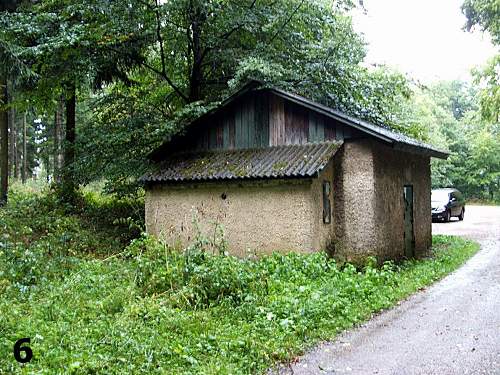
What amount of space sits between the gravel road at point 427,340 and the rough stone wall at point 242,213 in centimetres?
310

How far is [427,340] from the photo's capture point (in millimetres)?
6535

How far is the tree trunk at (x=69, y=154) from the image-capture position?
1620cm

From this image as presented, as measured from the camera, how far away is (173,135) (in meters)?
13.8

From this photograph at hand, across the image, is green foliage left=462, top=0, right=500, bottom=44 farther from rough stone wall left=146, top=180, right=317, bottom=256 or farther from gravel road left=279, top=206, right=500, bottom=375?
gravel road left=279, top=206, right=500, bottom=375

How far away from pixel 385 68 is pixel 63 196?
39.4 feet

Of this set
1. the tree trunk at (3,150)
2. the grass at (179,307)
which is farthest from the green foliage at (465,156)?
the grass at (179,307)

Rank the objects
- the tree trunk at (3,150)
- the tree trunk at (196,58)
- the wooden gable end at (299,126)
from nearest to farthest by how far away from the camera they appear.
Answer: the wooden gable end at (299,126) → the tree trunk at (196,58) → the tree trunk at (3,150)

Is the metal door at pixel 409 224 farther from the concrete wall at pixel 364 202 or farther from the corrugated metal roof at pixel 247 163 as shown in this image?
the corrugated metal roof at pixel 247 163

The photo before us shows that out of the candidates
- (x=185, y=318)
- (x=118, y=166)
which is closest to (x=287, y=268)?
(x=185, y=318)

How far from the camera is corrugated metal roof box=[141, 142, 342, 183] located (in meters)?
11.2

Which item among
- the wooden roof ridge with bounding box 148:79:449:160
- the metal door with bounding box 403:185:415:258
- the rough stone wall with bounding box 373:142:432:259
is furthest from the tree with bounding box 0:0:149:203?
the metal door with bounding box 403:185:415:258

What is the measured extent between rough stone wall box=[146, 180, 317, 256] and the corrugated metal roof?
32 cm

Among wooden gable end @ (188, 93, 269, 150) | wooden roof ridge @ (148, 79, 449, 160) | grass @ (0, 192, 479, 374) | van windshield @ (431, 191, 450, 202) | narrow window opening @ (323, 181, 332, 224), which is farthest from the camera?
van windshield @ (431, 191, 450, 202)

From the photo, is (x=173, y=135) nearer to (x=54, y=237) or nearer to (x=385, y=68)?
(x=54, y=237)
